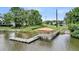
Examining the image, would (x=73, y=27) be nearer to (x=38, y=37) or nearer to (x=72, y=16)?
(x=72, y=16)

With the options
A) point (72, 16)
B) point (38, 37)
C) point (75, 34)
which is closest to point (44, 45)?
point (38, 37)

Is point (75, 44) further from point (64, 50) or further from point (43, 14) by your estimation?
point (43, 14)

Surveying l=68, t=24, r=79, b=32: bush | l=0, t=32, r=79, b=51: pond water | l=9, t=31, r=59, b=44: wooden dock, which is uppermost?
l=68, t=24, r=79, b=32: bush

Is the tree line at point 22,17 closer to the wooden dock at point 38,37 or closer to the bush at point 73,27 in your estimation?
the wooden dock at point 38,37

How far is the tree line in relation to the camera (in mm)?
2502

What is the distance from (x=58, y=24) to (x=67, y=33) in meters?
0.18

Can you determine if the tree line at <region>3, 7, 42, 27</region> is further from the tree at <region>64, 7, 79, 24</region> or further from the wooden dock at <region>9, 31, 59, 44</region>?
the tree at <region>64, 7, 79, 24</region>

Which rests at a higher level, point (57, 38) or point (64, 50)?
point (57, 38)

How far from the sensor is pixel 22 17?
2527 millimetres

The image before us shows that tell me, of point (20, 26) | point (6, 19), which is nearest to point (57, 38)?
point (20, 26)

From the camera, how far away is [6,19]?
2.52 m

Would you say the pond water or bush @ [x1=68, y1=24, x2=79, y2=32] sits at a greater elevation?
bush @ [x1=68, y1=24, x2=79, y2=32]

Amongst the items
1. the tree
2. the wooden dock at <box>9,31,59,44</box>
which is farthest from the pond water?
the tree
